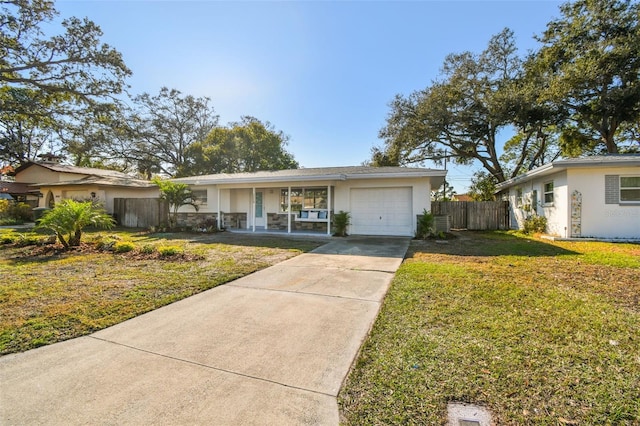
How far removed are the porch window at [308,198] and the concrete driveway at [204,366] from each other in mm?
8980

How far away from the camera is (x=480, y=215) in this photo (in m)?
16.5

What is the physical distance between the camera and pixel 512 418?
1951 millimetres

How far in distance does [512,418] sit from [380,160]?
23.2 meters

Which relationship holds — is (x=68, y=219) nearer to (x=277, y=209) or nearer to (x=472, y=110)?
(x=277, y=209)

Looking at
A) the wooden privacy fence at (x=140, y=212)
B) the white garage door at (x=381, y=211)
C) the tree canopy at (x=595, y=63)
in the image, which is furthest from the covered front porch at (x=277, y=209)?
the tree canopy at (x=595, y=63)

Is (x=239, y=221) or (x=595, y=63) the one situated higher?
(x=595, y=63)

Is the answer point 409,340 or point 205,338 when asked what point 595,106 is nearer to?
point 409,340

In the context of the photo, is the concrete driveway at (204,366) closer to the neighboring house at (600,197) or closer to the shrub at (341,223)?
the shrub at (341,223)

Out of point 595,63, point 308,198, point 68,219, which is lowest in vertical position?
point 68,219

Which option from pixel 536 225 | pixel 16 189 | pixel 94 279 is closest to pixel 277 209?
pixel 94 279

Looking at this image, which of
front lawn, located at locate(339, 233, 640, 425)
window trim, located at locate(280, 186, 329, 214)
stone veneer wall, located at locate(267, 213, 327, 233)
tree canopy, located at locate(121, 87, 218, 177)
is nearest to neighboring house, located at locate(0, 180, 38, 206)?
tree canopy, located at locate(121, 87, 218, 177)

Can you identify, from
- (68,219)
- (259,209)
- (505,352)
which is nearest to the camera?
(505,352)

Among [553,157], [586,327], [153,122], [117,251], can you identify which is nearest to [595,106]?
[553,157]

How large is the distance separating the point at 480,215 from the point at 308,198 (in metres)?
10.2
